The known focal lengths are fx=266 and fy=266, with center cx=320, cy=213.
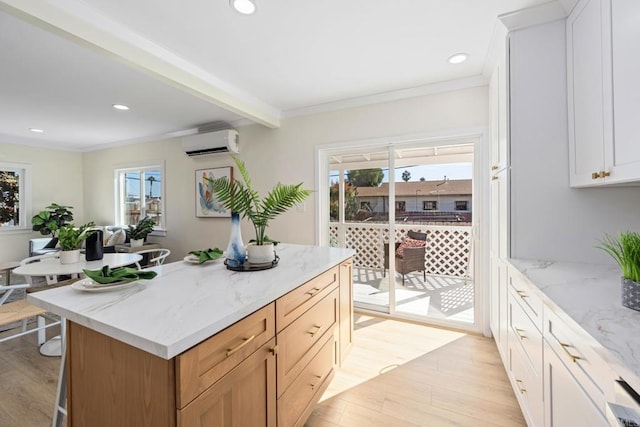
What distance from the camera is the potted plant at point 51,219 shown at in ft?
14.9

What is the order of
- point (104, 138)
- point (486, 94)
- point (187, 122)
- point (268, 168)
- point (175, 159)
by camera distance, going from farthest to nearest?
point (104, 138), point (175, 159), point (187, 122), point (268, 168), point (486, 94)

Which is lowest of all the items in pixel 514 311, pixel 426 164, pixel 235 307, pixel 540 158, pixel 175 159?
pixel 514 311

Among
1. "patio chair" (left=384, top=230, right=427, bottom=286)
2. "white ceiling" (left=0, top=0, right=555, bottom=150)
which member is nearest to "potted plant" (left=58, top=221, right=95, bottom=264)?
"white ceiling" (left=0, top=0, right=555, bottom=150)

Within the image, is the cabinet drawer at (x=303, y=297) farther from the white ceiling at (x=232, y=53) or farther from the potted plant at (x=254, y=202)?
the white ceiling at (x=232, y=53)

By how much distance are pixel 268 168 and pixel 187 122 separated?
1405 mm

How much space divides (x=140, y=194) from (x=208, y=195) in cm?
180

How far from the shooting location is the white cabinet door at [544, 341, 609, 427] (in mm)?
770

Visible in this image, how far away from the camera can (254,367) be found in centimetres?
100

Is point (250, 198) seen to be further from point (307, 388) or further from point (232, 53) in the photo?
point (232, 53)

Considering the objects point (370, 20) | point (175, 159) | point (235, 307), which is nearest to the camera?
point (235, 307)

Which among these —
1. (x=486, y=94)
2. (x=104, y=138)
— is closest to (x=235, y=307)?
(x=486, y=94)

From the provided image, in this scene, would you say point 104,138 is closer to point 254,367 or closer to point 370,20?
point 370,20

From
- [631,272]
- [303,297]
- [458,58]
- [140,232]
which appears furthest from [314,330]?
[140,232]

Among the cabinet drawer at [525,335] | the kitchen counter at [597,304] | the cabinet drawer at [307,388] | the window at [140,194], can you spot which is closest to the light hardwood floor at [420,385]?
the cabinet drawer at [307,388]
